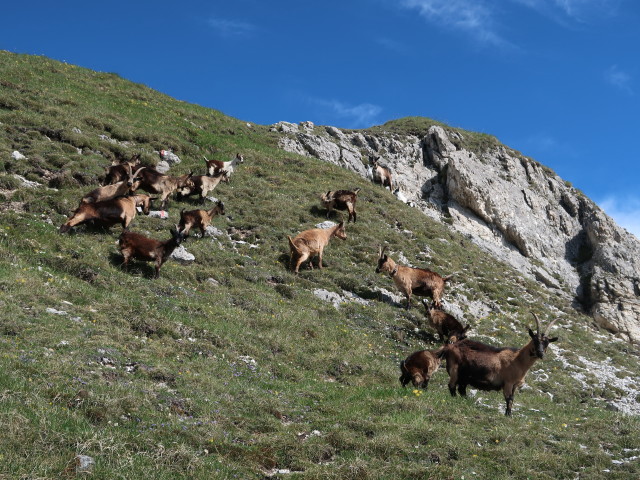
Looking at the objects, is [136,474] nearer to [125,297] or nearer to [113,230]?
[125,297]

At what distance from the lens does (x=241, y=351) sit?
43.8 feet

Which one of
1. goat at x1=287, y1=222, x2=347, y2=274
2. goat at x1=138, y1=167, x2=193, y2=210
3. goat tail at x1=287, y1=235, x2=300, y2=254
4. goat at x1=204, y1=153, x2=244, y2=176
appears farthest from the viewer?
goat at x1=204, y1=153, x2=244, y2=176

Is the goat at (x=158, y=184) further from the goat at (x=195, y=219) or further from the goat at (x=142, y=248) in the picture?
the goat at (x=142, y=248)

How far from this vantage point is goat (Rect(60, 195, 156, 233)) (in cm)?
1747

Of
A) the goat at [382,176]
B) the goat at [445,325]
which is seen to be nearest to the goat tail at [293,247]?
the goat at [445,325]

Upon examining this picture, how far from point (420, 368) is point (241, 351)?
4366mm

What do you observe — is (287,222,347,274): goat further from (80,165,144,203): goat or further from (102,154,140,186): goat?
(102,154,140,186): goat

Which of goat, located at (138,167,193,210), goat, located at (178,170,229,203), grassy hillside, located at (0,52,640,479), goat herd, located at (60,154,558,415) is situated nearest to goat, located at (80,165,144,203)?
goat herd, located at (60,154,558,415)

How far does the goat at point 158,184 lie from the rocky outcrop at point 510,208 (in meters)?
18.3

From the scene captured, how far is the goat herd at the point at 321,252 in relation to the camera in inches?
499

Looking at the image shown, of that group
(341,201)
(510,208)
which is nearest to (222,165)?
(341,201)

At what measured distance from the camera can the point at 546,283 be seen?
3909 cm

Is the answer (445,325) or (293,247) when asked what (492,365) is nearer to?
(445,325)

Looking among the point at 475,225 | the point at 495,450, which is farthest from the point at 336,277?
the point at 475,225
